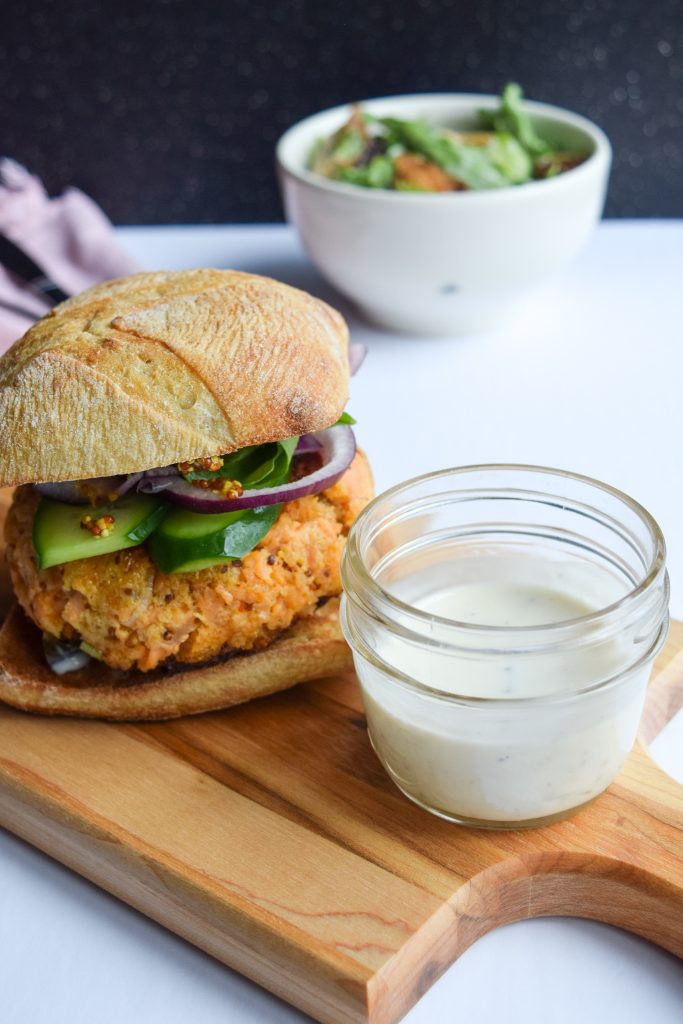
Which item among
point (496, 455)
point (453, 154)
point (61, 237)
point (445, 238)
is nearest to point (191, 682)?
point (496, 455)

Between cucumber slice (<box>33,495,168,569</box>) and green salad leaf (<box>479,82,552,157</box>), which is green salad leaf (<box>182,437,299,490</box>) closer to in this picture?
cucumber slice (<box>33,495,168,569</box>)

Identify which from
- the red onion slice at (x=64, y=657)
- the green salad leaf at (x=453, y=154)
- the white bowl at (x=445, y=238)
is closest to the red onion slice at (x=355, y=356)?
the red onion slice at (x=64, y=657)

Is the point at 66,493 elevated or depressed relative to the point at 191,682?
elevated

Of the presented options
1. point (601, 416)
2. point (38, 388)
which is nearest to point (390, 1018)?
point (38, 388)

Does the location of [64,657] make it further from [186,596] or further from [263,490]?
[263,490]

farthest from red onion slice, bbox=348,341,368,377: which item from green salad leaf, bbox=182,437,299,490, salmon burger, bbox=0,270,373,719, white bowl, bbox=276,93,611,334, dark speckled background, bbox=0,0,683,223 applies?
dark speckled background, bbox=0,0,683,223

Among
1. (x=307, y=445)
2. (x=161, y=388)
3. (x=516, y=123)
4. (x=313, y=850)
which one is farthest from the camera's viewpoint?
(x=516, y=123)
